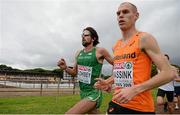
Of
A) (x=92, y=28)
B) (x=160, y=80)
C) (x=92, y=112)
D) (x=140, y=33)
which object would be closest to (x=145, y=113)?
(x=160, y=80)

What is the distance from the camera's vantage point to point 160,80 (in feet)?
10.4

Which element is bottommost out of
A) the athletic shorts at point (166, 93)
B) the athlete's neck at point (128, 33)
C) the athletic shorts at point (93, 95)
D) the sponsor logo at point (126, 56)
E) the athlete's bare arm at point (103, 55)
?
the athletic shorts at point (166, 93)

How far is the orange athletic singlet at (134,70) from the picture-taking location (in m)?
3.54

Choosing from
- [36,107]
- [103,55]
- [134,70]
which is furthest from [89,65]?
[36,107]

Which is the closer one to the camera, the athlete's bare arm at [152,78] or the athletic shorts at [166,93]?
the athlete's bare arm at [152,78]

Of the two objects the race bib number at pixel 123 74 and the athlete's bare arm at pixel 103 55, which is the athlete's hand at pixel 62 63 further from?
the race bib number at pixel 123 74

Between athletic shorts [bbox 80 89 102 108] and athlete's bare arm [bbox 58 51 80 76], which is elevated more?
athlete's bare arm [bbox 58 51 80 76]

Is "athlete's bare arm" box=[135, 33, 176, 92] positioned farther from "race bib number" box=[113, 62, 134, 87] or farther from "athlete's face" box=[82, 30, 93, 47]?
"athlete's face" box=[82, 30, 93, 47]

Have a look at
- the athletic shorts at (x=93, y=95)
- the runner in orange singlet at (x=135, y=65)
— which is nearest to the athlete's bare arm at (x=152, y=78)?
the runner in orange singlet at (x=135, y=65)

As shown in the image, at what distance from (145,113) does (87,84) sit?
2879 millimetres

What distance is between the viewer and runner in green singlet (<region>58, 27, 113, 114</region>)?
6168 mm

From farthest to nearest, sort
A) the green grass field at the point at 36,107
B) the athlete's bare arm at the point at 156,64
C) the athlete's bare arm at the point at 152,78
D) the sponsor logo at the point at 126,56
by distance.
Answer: the green grass field at the point at 36,107 → the sponsor logo at the point at 126,56 → the athlete's bare arm at the point at 156,64 → the athlete's bare arm at the point at 152,78

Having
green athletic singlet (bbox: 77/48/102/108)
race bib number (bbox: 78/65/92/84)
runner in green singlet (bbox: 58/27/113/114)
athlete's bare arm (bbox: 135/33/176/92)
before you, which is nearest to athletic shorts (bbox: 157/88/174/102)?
runner in green singlet (bbox: 58/27/113/114)

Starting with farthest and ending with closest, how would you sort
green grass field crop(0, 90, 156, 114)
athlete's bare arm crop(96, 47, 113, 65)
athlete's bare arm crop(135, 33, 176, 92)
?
green grass field crop(0, 90, 156, 114)
athlete's bare arm crop(96, 47, 113, 65)
athlete's bare arm crop(135, 33, 176, 92)
